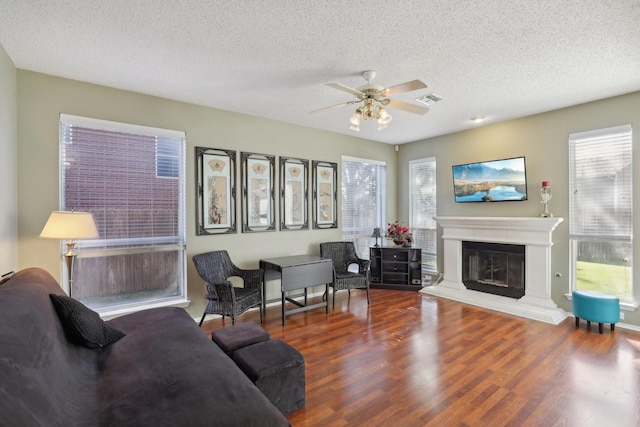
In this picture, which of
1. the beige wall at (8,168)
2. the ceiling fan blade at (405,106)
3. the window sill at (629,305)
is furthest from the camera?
the window sill at (629,305)

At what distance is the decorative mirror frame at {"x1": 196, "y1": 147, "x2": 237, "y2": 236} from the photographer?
12.7 feet


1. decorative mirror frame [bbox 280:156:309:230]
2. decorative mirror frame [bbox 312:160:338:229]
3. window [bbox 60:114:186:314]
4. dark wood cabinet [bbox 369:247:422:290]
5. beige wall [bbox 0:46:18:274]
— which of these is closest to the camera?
beige wall [bbox 0:46:18:274]

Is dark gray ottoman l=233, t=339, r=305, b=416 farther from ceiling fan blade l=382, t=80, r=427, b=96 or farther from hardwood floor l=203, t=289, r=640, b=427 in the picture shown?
ceiling fan blade l=382, t=80, r=427, b=96

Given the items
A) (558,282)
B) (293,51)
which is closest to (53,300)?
(293,51)

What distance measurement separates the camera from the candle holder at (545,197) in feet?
13.3

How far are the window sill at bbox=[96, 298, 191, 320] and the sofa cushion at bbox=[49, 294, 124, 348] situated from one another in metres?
1.46

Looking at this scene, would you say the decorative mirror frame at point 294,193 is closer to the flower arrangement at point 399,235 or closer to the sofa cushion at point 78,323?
the flower arrangement at point 399,235

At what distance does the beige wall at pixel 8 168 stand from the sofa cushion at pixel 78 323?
100 centimetres

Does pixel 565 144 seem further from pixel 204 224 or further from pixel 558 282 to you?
pixel 204 224

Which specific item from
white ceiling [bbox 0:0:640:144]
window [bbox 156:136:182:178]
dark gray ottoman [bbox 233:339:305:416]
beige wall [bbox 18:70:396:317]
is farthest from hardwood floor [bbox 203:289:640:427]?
white ceiling [bbox 0:0:640:144]

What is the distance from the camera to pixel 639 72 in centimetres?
298

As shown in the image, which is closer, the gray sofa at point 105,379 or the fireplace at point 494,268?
the gray sofa at point 105,379

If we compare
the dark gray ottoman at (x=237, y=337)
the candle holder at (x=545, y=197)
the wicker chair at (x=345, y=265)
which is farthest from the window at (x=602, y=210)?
the dark gray ottoman at (x=237, y=337)

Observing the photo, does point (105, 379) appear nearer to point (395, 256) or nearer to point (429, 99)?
point (429, 99)
